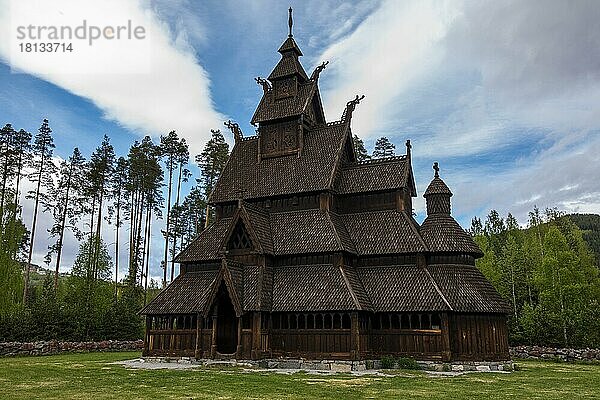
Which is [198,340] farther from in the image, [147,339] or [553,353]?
[553,353]

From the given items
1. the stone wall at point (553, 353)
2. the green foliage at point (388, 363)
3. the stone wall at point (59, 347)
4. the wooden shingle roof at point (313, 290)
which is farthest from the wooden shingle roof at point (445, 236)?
the stone wall at point (59, 347)

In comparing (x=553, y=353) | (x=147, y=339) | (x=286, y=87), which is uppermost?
(x=286, y=87)

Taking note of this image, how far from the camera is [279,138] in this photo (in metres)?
38.2

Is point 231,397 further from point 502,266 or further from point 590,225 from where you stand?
point 590,225

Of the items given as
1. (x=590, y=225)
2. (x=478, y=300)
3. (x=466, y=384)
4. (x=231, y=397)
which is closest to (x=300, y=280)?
(x=478, y=300)

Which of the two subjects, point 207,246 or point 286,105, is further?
point 286,105

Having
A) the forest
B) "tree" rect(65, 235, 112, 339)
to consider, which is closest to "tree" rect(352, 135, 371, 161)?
the forest

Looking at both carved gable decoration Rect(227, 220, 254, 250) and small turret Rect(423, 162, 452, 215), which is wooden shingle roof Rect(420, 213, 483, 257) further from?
carved gable decoration Rect(227, 220, 254, 250)

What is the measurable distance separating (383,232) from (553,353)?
16.5 meters

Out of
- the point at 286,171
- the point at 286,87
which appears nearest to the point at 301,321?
the point at 286,171

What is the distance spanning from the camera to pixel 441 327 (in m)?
28.1

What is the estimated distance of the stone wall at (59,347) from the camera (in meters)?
37.2

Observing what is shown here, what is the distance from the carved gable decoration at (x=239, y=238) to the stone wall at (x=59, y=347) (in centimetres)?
1777

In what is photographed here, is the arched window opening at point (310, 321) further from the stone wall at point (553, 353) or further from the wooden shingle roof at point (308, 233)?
the stone wall at point (553, 353)
